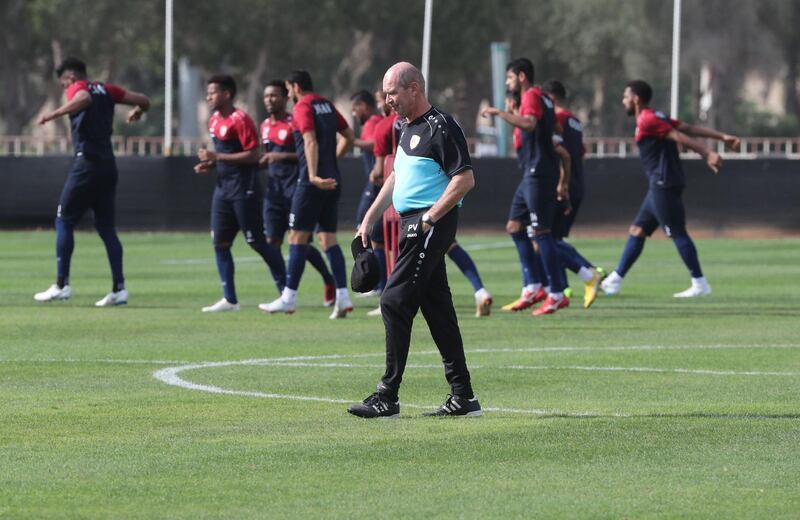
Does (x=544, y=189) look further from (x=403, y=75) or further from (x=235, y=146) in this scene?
(x=403, y=75)

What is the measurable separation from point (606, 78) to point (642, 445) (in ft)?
252

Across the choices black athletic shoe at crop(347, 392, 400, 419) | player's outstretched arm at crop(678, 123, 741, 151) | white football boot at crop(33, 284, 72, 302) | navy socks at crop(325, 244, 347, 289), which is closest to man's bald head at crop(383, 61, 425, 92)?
black athletic shoe at crop(347, 392, 400, 419)

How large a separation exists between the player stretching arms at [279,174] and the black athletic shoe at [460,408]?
26.0 feet

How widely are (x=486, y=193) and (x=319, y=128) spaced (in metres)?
16.3

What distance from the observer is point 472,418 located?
9.40 meters

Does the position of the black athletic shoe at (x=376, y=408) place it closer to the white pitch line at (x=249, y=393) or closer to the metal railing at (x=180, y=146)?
the white pitch line at (x=249, y=393)

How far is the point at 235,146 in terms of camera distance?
16.7 m

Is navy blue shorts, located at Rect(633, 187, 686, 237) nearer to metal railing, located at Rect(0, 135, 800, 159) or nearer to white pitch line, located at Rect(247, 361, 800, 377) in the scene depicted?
white pitch line, located at Rect(247, 361, 800, 377)

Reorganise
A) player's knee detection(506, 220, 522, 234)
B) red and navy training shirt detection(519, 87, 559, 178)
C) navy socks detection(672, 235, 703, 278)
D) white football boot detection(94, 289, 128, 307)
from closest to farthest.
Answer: red and navy training shirt detection(519, 87, 559, 178), player's knee detection(506, 220, 522, 234), white football boot detection(94, 289, 128, 307), navy socks detection(672, 235, 703, 278)

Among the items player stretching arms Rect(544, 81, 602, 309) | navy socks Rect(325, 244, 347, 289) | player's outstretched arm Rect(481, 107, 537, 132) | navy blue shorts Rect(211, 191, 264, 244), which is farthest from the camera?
player stretching arms Rect(544, 81, 602, 309)

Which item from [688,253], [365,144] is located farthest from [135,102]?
[688,253]

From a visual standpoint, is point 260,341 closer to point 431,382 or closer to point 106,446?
point 431,382

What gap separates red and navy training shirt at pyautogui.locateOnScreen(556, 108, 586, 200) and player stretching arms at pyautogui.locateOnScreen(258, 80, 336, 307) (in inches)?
105

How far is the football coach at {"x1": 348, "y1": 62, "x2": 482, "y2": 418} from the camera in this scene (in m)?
9.30
